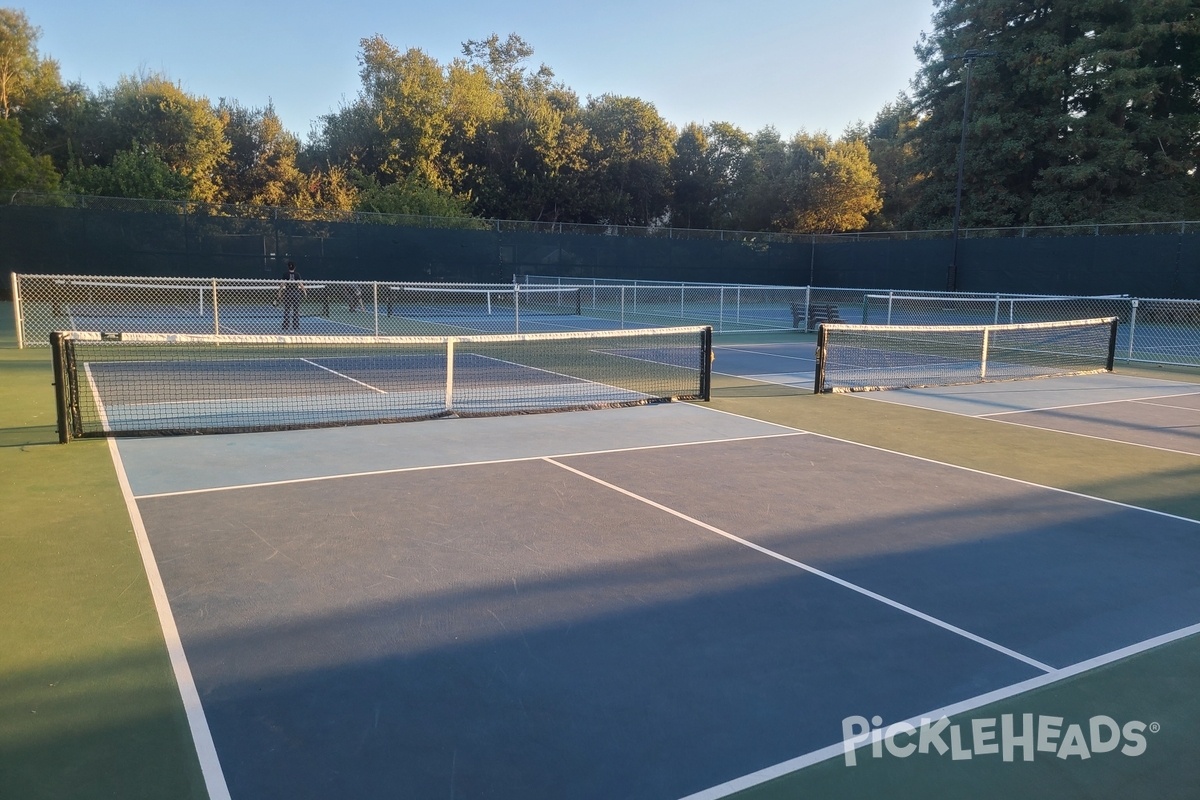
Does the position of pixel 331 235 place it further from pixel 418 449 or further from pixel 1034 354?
pixel 418 449

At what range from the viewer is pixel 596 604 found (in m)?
4.83

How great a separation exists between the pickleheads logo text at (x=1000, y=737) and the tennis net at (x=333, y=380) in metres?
6.45

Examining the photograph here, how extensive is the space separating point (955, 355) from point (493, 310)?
1586cm

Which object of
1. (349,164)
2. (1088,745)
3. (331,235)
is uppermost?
(349,164)

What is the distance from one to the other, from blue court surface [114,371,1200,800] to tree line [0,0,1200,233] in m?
33.3

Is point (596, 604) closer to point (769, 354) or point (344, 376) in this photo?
point (344, 376)

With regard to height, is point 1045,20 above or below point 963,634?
above

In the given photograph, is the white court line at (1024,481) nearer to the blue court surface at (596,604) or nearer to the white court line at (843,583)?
the blue court surface at (596,604)

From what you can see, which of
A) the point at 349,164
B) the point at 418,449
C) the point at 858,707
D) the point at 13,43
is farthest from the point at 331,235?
the point at 858,707

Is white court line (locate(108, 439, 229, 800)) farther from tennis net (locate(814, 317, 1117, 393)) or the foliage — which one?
the foliage

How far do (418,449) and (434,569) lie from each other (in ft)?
11.4

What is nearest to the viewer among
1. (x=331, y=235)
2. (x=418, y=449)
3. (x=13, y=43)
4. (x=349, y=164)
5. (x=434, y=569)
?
(x=434, y=569)

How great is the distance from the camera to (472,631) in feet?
14.6

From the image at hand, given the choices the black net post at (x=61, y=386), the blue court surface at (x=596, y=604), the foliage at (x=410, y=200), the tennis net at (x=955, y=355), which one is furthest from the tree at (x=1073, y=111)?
the black net post at (x=61, y=386)
